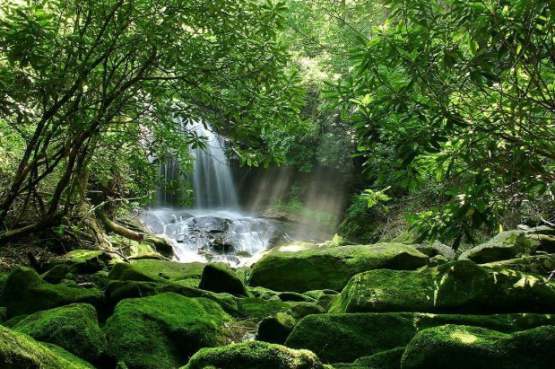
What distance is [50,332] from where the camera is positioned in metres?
4.03

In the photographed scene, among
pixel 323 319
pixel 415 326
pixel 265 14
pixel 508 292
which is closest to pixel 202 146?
pixel 265 14

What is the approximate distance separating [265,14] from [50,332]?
3.80m

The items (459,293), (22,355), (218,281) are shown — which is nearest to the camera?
(22,355)

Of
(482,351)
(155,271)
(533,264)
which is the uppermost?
(533,264)

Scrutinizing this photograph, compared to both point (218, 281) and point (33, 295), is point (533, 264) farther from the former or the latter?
point (33, 295)

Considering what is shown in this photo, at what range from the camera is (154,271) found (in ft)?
29.6

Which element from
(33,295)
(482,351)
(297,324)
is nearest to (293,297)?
(297,324)

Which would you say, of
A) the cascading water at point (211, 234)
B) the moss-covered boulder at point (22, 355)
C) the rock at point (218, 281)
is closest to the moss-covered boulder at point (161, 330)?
the moss-covered boulder at point (22, 355)

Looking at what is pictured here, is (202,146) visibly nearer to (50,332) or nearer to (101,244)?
(50,332)

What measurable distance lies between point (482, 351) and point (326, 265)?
5349 millimetres

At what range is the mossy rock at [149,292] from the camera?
570cm

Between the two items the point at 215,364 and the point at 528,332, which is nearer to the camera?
the point at 215,364

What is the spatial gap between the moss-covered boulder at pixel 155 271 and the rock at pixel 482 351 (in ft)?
14.1

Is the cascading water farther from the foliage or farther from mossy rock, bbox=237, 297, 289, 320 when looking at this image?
the foliage
